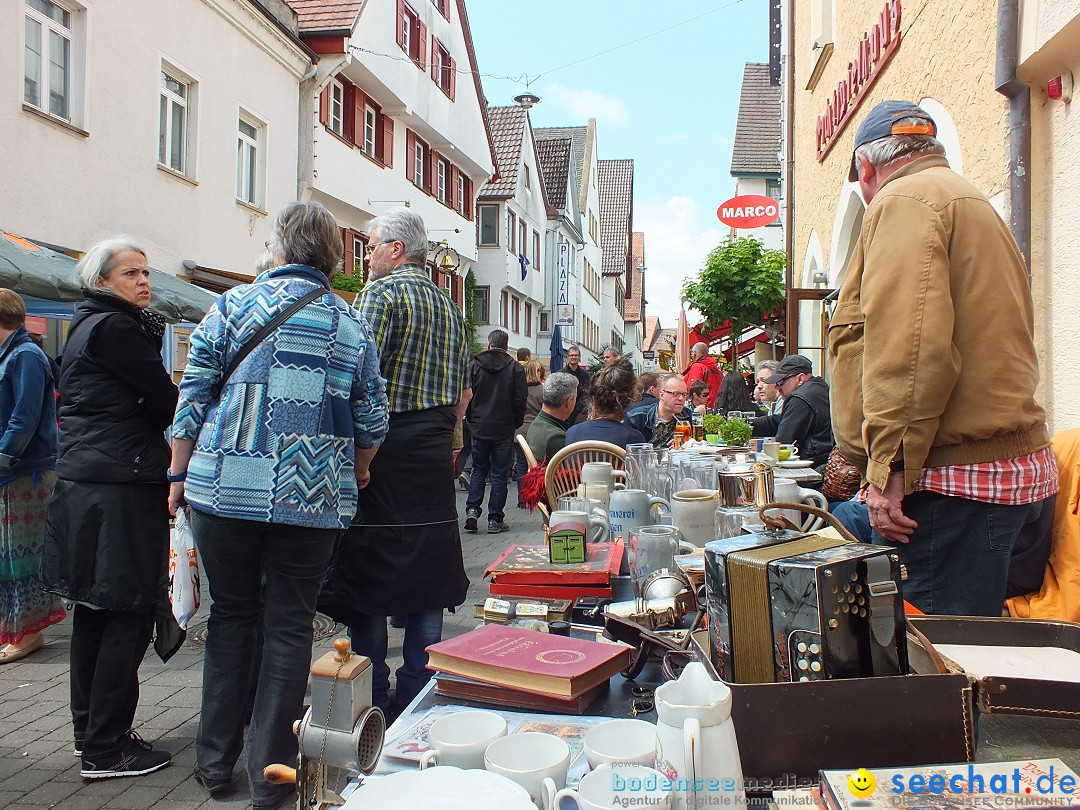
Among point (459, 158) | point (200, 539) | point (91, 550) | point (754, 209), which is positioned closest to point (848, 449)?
point (200, 539)

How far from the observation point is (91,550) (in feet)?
9.77

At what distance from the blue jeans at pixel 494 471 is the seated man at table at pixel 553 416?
2.33 metres

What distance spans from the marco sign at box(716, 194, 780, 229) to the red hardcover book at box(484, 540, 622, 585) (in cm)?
1122

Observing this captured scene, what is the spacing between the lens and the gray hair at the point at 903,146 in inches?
92.4

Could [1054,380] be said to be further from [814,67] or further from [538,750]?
[814,67]

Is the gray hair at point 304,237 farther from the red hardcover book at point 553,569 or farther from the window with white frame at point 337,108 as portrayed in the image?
the window with white frame at point 337,108

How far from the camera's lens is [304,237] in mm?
2906

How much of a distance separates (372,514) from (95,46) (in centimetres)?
832

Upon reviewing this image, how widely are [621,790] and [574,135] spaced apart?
46.2 metres

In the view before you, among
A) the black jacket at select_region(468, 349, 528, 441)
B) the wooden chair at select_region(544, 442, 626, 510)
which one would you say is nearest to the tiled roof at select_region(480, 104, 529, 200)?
the black jacket at select_region(468, 349, 528, 441)

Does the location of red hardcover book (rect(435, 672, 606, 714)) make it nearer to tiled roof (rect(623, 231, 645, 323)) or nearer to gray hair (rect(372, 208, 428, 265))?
gray hair (rect(372, 208, 428, 265))

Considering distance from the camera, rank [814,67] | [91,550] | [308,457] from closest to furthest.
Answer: [308,457] < [91,550] < [814,67]

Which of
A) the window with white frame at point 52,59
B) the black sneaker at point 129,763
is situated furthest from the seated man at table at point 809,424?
the window with white frame at point 52,59

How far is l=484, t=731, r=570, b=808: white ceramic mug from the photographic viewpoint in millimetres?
1112
